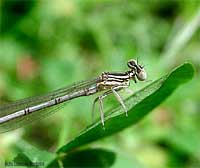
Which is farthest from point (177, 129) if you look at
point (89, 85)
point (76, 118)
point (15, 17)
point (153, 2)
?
point (15, 17)

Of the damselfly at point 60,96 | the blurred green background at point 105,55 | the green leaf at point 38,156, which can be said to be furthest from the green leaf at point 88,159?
the blurred green background at point 105,55

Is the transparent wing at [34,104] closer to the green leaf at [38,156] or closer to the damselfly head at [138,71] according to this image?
the damselfly head at [138,71]

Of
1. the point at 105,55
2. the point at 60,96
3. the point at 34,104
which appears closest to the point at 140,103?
the point at 60,96

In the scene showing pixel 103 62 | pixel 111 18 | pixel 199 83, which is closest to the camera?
pixel 199 83

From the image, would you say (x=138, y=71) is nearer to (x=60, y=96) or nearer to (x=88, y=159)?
(x=60, y=96)

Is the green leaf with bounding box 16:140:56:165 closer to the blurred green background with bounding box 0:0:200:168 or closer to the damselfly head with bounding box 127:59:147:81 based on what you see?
the damselfly head with bounding box 127:59:147:81

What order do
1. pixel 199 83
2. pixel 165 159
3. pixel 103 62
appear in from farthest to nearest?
pixel 103 62
pixel 199 83
pixel 165 159

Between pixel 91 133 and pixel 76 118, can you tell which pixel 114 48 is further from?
pixel 91 133
